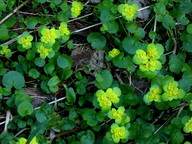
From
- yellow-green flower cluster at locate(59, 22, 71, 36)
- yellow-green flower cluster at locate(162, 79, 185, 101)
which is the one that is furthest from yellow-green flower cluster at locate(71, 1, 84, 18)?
yellow-green flower cluster at locate(162, 79, 185, 101)

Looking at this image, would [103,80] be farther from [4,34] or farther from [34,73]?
[4,34]

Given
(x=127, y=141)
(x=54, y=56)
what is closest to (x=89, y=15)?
(x=54, y=56)

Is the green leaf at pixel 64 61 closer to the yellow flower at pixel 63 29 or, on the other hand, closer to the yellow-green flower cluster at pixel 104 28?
the yellow flower at pixel 63 29

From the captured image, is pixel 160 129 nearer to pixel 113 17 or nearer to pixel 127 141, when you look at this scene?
pixel 127 141

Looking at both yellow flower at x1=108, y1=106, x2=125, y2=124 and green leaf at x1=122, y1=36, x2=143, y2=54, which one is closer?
yellow flower at x1=108, y1=106, x2=125, y2=124

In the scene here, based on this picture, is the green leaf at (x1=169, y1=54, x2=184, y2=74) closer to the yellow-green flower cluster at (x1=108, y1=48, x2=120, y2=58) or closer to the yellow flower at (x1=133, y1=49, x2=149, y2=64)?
the yellow flower at (x1=133, y1=49, x2=149, y2=64)

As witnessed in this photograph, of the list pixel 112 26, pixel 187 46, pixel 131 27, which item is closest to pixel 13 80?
pixel 112 26

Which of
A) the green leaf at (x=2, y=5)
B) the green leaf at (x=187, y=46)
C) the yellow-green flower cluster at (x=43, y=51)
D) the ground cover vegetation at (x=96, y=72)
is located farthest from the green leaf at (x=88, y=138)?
the green leaf at (x=2, y=5)
